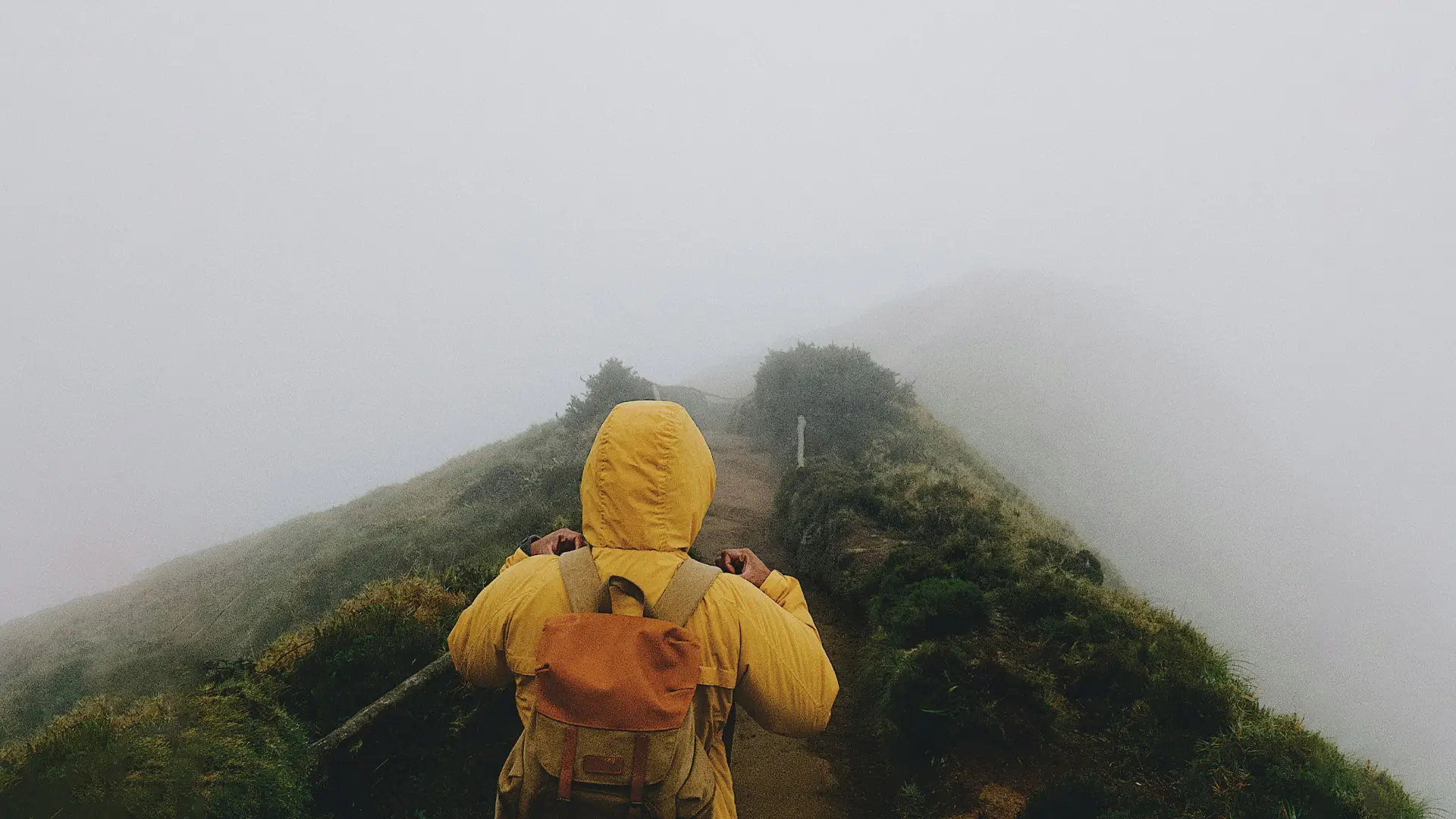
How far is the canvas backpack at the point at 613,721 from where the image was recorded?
1.78m

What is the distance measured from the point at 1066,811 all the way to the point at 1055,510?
3143 centimetres

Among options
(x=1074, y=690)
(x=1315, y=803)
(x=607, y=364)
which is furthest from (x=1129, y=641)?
(x=607, y=364)

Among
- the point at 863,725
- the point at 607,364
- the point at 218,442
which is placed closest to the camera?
the point at 863,725

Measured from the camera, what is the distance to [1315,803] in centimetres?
401

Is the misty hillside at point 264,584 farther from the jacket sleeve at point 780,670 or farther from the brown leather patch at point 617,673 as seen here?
the jacket sleeve at point 780,670

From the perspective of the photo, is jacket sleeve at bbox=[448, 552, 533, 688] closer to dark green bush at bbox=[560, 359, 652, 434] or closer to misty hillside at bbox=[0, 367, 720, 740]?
misty hillside at bbox=[0, 367, 720, 740]

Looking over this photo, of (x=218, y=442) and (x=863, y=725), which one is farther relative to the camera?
(x=218, y=442)

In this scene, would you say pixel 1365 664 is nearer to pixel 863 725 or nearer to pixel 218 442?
pixel 863 725

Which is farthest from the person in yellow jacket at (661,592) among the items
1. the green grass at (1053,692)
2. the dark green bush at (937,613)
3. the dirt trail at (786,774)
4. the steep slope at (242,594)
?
the steep slope at (242,594)

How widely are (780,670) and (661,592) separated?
0.51 m

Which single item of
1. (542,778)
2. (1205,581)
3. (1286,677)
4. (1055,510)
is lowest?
(1286,677)

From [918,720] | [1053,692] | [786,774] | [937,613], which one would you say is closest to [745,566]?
[918,720]

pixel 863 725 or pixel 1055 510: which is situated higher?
pixel 863 725

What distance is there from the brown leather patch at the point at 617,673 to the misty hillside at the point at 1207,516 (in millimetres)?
26070
